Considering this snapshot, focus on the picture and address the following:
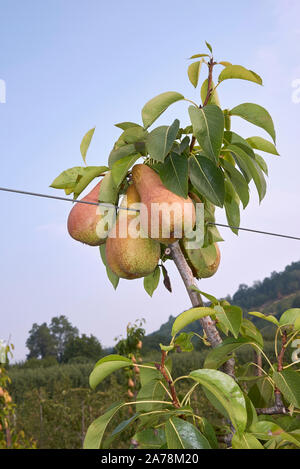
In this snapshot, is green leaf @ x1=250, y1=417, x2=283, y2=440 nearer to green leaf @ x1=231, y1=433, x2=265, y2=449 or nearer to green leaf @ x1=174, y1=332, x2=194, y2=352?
green leaf @ x1=231, y1=433, x2=265, y2=449

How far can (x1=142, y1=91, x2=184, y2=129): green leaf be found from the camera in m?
0.83

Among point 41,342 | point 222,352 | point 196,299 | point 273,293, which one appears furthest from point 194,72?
point 41,342

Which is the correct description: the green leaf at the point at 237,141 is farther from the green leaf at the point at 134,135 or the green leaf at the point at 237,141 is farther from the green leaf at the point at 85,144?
the green leaf at the point at 85,144

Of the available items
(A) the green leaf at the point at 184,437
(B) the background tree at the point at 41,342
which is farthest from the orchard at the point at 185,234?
(B) the background tree at the point at 41,342

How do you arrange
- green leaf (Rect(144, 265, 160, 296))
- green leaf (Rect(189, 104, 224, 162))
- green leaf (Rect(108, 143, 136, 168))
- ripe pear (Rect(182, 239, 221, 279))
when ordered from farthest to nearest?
green leaf (Rect(144, 265, 160, 296)) < ripe pear (Rect(182, 239, 221, 279)) < green leaf (Rect(108, 143, 136, 168)) < green leaf (Rect(189, 104, 224, 162))

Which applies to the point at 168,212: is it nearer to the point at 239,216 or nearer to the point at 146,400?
the point at 239,216

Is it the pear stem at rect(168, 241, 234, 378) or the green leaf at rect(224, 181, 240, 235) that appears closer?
the pear stem at rect(168, 241, 234, 378)

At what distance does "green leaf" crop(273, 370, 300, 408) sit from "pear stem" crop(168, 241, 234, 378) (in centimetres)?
10

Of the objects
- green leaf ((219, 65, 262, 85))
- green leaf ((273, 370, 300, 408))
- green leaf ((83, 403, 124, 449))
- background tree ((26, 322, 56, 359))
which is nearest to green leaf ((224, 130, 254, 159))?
green leaf ((219, 65, 262, 85))

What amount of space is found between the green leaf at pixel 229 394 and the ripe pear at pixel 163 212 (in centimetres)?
26

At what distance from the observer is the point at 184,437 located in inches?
27.9

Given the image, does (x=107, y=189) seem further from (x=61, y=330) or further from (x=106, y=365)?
(x=61, y=330)

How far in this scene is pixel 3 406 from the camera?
3.04 metres

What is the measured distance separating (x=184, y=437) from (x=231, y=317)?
0.22m
